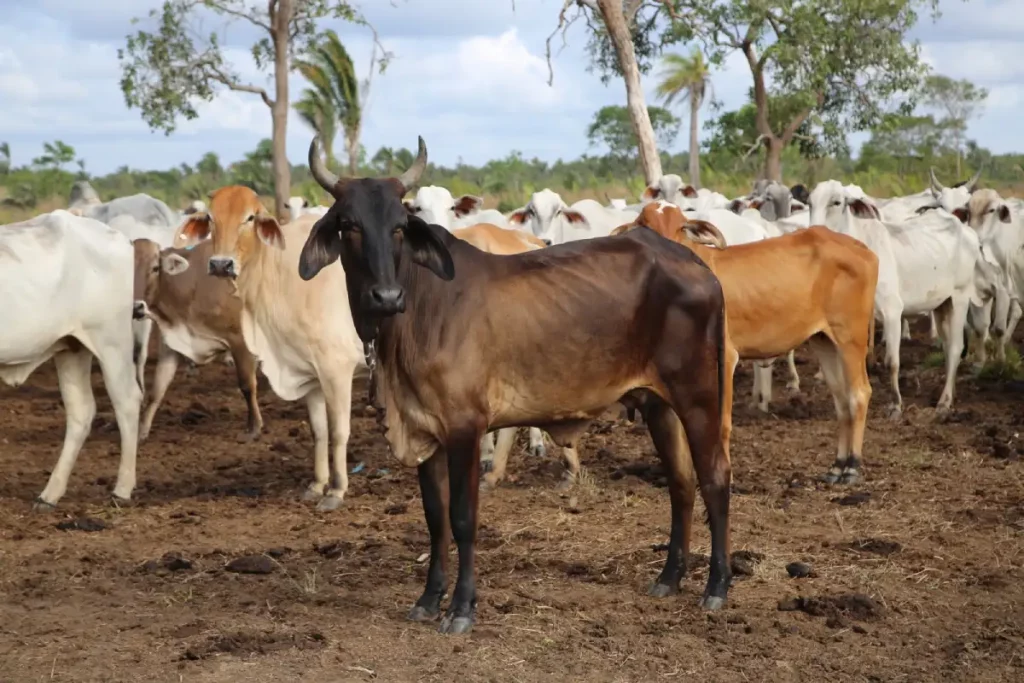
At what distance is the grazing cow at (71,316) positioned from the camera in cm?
761

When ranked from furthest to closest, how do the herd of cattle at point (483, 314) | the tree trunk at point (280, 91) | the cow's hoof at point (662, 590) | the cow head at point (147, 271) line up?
the tree trunk at point (280, 91) → the cow head at point (147, 271) → the cow's hoof at point (662, 590) → the herd of cattle at point (483, 314)

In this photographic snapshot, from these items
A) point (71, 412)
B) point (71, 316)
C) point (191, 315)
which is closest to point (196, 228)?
point (71, 316)

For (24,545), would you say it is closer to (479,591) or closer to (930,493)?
(479,591)

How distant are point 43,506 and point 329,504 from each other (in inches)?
66.7

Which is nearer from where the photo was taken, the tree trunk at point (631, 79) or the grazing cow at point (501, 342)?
the grazing cow at point (501, 342)

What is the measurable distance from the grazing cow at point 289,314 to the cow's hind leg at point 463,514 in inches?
102

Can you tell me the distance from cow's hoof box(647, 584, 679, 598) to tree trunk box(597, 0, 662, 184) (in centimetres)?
1143

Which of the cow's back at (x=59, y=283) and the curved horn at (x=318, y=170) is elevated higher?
the curved horn at (x=318, y=170)

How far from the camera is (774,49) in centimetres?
2467

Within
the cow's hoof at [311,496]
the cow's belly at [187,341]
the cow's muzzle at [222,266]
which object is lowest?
the cow's hoof at [311,496]

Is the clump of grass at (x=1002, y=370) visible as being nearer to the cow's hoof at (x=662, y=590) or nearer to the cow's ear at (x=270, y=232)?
the cow's hoof at (x=662, y=590)

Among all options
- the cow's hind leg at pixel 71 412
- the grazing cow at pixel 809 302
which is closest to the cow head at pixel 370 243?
the grazing cow at pixel 809 302

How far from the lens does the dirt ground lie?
509cm

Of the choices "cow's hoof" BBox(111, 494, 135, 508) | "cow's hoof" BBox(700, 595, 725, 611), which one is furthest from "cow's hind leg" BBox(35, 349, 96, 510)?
"cow's hoof" BBox(700, 595, 725, 611)
